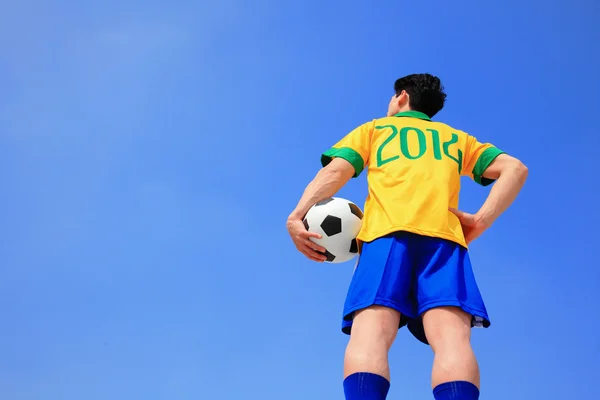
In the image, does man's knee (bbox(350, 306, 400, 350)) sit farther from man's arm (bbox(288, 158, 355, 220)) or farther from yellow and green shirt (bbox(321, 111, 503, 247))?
man's arm (bbox(288, 158, 355, 220))

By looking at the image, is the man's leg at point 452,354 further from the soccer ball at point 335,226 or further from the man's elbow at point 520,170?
the man's elbow at point 520,170

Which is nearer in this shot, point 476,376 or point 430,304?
point 476,376

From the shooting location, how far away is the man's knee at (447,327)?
4.48m

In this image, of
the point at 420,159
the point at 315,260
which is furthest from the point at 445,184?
the point at 315,260

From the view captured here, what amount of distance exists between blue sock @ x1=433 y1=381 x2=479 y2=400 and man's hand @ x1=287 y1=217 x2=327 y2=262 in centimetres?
152

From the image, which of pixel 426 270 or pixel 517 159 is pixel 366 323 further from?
pixel 517 159

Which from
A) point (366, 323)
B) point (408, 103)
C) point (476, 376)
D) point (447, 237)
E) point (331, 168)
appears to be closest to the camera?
point (476, 376)

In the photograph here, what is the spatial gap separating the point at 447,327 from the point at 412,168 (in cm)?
125

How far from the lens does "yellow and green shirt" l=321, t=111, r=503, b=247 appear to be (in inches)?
196

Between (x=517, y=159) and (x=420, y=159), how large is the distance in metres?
0.95

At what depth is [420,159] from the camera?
5.19 metres

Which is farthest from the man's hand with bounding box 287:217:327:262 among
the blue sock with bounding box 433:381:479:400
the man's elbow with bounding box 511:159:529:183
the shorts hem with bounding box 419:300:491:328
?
the man's elbow with bounding box 511:159:529:183

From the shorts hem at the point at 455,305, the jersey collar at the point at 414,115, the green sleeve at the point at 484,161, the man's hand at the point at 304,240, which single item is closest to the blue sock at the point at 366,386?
the shorts hem at the point at 455,305

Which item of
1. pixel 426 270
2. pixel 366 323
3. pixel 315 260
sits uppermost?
pixel 315 260
